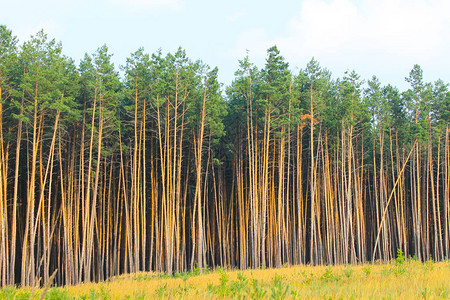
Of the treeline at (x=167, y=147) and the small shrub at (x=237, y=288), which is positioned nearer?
the small shrub at (x=237, y=288)

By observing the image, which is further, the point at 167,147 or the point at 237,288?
the point at 167,147

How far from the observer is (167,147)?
70.0 feet

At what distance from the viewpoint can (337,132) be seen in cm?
2581

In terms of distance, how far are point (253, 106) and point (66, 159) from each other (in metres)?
12.1

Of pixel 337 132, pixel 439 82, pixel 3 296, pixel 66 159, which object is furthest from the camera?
pixel 439 82

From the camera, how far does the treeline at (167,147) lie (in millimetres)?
18703

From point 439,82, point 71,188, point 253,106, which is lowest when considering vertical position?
point 71,188

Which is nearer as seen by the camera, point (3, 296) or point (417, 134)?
point (3, 296)

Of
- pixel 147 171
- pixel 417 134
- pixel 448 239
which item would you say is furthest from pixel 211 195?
pixel 448 239

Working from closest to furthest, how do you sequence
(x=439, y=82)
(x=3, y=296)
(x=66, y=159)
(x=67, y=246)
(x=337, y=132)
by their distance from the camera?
(x=3, y=296)
(x=67, y=246)
(x=66, y=159)
(x=337, y=132)
(x=439, y=82)

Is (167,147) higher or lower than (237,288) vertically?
higher

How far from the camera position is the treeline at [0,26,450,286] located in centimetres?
1870

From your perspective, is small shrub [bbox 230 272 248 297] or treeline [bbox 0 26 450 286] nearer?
small shrub [bbox 230 272 248 297]

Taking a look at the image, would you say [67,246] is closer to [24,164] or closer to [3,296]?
[24,164]
